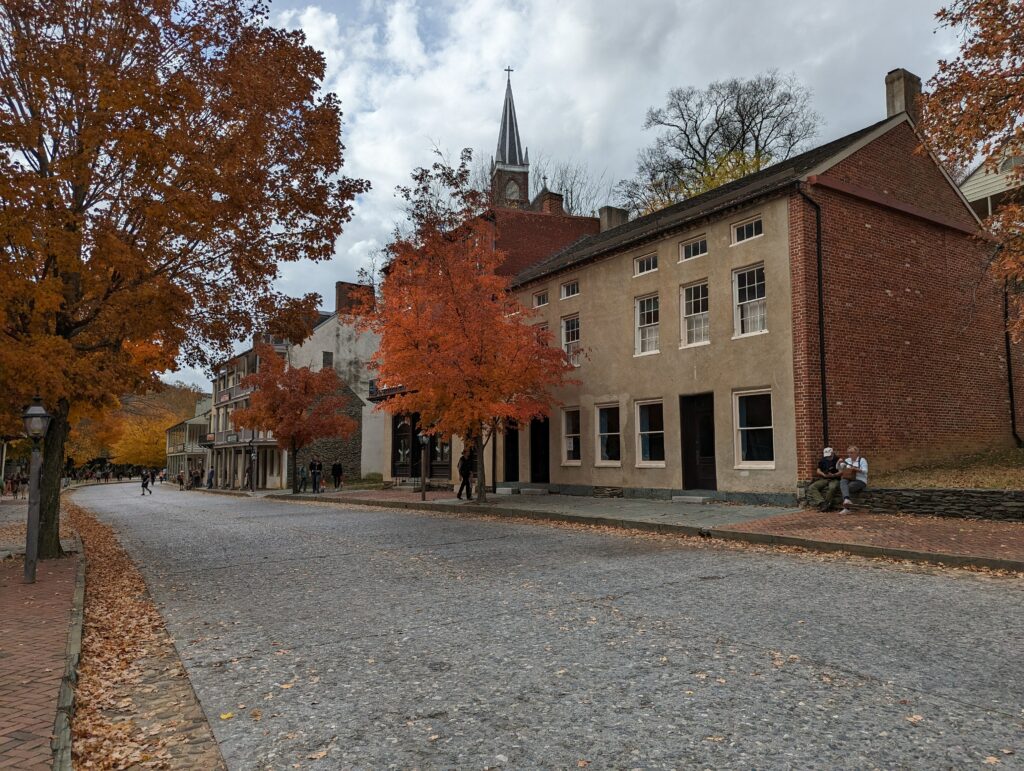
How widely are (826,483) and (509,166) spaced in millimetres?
38927

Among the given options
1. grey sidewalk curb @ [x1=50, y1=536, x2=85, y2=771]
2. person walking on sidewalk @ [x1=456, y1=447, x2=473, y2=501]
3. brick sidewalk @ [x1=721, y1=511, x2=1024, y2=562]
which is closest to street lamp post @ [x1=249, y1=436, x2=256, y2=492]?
person walking on sidewalk @ [x1=456, y1=447, x2=473, y2=501]

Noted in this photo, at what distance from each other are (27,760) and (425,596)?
450 cm

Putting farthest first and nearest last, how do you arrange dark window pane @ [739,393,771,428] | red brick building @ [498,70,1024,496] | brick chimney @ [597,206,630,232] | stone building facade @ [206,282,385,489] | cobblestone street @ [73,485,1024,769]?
stone building facade @ [206,282,385,489], brick chimney @ [597,206,630,232], dark window pane @ [739,393,771,428], red brick building @ [498,70,1024,496], cobblestone street @ [73,485,1024,769]

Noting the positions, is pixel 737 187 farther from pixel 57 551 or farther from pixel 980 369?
pixel 57 551

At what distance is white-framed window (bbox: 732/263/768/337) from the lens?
17.5 meters

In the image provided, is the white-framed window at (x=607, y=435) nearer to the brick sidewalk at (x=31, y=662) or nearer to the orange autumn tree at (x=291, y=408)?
the brick sidewalk at (x=31, y=662)

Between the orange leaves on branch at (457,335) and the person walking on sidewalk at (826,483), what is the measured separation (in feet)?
24.4

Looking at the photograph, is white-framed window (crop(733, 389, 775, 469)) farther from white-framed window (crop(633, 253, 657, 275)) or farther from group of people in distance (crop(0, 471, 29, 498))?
group of people in distance (crop(0, 471, 29, 498))

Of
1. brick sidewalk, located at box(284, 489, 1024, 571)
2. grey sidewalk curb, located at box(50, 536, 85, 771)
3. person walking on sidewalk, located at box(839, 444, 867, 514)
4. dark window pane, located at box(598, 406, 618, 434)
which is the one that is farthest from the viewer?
dark window pane, located at box(598, 406, 618, 434)

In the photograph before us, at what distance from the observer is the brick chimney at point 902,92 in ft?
66.4

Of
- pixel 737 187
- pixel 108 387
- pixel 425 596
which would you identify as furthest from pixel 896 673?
pixel 737 187

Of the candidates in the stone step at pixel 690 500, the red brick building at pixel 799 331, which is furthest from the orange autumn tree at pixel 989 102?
the stone step at pixel 690 500

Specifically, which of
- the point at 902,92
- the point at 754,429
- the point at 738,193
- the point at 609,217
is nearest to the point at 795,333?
the point at 754,429

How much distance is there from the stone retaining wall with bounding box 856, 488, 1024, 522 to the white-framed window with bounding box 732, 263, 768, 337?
14.9ft
